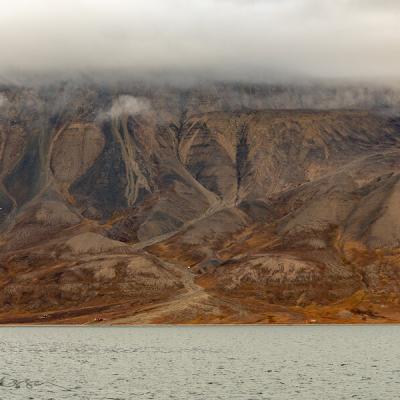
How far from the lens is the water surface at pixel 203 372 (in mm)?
100500

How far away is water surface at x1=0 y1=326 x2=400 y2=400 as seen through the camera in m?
100

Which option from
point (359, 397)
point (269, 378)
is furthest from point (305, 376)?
point (359, 397)

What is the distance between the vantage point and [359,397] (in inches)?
3775

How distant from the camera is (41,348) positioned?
18300 cm

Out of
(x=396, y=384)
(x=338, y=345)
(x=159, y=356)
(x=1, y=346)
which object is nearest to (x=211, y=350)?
(x=159, y=356)

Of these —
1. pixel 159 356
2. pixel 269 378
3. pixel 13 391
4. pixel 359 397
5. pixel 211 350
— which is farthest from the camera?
pixel 211 350

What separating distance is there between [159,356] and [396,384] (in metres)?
60.1

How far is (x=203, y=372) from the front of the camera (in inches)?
4887

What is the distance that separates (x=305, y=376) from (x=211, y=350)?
56.9 m

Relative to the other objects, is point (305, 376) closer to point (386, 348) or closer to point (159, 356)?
point (159, 356)

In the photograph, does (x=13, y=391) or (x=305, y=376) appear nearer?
(x=13, y=391)

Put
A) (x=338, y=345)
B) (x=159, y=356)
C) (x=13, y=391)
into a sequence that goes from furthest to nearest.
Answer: (x=338, y=345) → (x=159, y=356) → (x=13, y=391)

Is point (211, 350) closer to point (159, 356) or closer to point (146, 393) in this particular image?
point (159, 356)

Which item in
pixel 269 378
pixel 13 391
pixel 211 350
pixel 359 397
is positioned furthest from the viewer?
pixel 211 350
